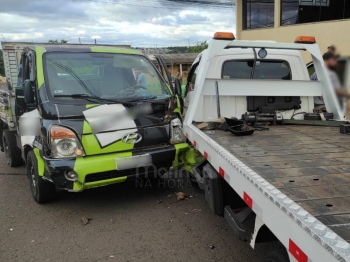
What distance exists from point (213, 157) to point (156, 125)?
4.67 ft

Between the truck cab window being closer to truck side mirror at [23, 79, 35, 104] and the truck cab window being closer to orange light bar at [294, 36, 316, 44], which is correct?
orange light bar at [294, 36, 316, 44]

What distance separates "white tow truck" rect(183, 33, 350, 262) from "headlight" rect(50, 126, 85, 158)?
4.33ft

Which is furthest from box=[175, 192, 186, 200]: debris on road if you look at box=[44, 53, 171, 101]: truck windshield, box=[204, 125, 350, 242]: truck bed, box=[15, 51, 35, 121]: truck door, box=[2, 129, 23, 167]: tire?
box=[2, 129, 23, 167]: tire

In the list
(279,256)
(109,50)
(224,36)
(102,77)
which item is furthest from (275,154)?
(109,50)

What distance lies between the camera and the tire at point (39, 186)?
421 centimetres

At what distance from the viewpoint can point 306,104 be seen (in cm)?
454

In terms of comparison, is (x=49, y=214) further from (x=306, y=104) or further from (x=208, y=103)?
(x=306, y=104)

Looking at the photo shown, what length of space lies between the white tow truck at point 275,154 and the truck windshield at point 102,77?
2.84 ft

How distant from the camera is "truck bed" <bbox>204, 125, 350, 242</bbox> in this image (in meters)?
1.75

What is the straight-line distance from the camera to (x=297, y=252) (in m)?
1.52

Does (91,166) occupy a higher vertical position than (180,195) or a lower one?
higher

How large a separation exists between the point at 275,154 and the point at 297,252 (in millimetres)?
1329

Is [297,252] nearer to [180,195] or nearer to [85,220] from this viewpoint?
[85,220]

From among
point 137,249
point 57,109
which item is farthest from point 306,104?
point 57,109
